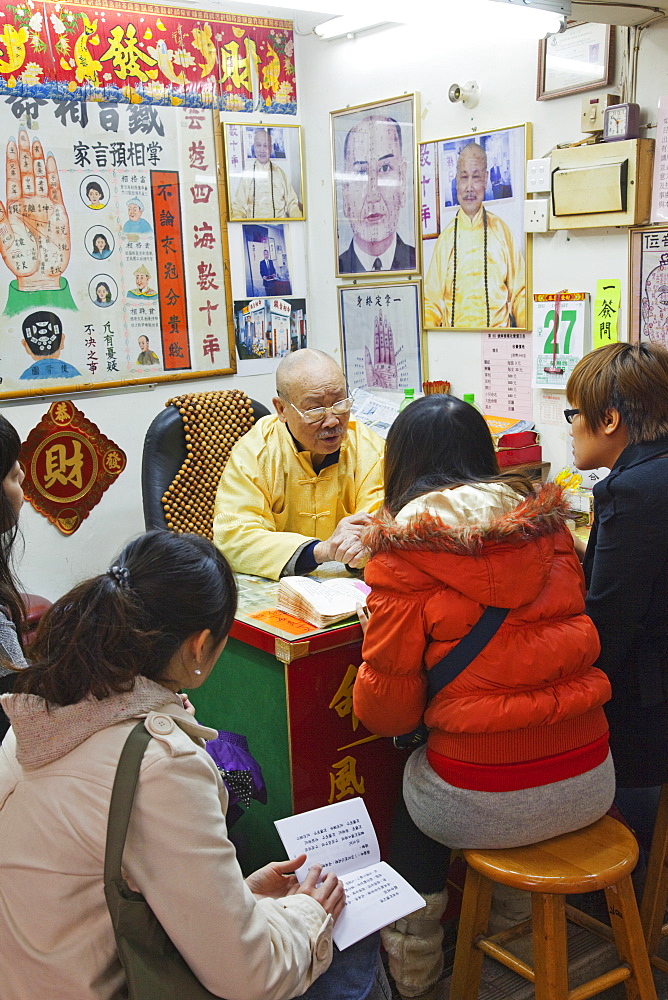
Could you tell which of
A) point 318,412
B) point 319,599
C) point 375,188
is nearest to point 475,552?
point 319,599

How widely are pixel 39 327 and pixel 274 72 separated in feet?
5.15

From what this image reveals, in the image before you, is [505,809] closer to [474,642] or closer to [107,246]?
[474,642]

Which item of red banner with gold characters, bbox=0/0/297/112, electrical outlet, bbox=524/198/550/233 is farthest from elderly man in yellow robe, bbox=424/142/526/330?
red banner with gold characters, bbox=0/0/297/112

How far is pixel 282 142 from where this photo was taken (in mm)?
4129

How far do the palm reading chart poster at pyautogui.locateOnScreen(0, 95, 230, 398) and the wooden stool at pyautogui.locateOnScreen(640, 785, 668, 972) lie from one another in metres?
2.64

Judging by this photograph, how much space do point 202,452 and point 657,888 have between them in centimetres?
187

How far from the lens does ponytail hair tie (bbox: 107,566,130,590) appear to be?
1.32 meters

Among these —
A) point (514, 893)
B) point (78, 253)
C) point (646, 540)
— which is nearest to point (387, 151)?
point (78, 253)

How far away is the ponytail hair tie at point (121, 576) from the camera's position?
1322 mm

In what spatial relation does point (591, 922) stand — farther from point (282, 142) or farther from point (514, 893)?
point (282, 142)

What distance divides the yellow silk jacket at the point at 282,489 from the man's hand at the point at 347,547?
0.17 meters

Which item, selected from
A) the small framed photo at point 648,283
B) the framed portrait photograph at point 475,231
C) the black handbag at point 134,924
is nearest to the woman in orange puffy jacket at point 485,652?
the black handbag at point 134,924

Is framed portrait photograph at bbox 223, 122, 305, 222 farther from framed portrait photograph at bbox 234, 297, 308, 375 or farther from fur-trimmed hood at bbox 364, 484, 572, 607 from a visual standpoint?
fur-trimmed hood at bbox 364, 484, 572, 607

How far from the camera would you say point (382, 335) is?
3908mm
